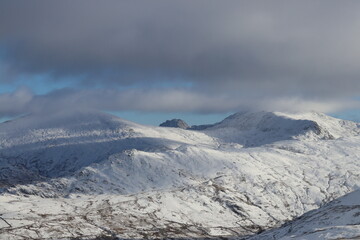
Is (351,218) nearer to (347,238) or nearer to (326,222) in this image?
(326,222)

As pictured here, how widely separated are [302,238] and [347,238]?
14.5m

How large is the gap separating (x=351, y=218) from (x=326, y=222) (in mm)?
8463

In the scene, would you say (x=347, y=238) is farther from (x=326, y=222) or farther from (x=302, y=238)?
(x=326, y=222)

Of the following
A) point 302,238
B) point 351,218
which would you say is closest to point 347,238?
point 302,238

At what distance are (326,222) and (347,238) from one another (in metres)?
56.6

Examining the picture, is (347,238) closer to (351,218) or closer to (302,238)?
(302,238)

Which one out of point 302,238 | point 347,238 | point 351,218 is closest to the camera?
point 347,238

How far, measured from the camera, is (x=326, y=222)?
197875mm

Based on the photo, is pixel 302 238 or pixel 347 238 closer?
pixel 347 238

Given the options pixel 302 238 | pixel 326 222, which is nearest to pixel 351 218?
pixel 326 222

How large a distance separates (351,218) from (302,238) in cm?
4713

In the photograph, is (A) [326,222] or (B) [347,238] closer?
(B) [347,238]

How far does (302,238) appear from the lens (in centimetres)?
15375

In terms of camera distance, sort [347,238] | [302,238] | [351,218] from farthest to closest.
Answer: [351,218]
[302,238]
[347,238]
